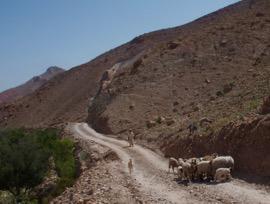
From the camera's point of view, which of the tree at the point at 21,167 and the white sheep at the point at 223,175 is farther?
the tree at the point at 21,167

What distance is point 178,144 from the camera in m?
33.6

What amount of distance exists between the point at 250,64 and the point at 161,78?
11462 millimetres

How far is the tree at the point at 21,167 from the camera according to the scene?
130 feet

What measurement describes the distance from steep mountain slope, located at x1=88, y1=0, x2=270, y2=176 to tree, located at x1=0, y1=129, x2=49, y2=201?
27.7 feet

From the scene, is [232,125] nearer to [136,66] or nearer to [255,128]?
[255,128]

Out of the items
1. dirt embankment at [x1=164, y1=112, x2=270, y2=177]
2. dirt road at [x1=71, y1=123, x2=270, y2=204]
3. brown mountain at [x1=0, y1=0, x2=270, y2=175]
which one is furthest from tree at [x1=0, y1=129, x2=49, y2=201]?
dirt embankment at [x1=164, y1=112, x2=270, y2=177]

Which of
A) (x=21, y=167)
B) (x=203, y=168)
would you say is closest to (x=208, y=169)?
(x=203, y=168)

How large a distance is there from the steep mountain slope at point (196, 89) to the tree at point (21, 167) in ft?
27.7

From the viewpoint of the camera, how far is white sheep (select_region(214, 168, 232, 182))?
74.6 feet

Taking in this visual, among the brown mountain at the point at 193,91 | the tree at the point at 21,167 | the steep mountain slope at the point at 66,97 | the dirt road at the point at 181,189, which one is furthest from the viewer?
the steep mountain slope at the point at 66,97

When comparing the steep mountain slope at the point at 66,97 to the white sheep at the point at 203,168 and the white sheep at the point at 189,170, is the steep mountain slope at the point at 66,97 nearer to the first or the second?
the white sheep at the point at 189,170

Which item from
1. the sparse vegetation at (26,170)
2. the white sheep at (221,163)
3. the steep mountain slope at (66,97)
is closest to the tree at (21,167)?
the sparse vegetation at (26,170)

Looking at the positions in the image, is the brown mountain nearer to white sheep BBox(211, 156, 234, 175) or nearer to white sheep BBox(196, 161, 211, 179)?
white sheep BBox(211, 156, 234, 175)

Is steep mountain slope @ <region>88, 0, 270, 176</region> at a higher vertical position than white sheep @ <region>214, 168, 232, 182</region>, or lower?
higher
